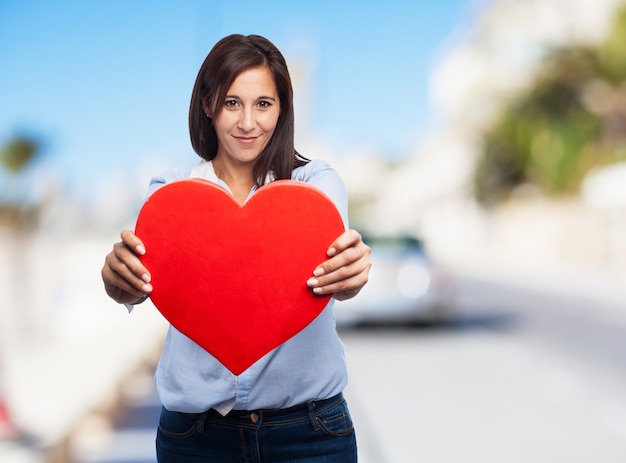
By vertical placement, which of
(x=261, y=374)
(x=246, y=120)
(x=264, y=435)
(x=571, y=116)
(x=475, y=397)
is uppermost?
(x=246, y=120)

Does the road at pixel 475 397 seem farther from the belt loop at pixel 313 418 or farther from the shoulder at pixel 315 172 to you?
the shoulder at pixel 315 172

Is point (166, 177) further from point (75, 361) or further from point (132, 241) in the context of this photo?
point (75, 361)

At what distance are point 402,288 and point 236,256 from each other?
12.6 meters

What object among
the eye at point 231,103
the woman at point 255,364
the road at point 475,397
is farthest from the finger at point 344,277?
the road at point 475,397

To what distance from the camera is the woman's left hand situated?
1762mm

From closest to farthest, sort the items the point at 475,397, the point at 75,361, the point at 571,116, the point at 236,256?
the point at 236,256 → the point at 475,397 → the point at 75,361 → the point at 571,116

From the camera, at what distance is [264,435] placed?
1.98 m

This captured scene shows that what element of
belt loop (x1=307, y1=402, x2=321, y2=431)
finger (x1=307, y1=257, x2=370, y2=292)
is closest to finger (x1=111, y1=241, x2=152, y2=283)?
finger (x1=307, y1=257, x2=370, y2=292)

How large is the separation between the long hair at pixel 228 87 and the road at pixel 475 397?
14.9ft

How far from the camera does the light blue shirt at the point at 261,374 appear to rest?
1940mm

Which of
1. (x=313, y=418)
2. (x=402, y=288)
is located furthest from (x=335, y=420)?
(x=402, y=288)

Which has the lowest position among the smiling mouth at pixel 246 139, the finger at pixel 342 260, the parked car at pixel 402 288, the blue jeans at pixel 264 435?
the parked car at pixel 402 288

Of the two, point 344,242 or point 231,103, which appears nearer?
point 344,242

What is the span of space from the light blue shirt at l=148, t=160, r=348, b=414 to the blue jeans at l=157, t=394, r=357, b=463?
33 millimetres
